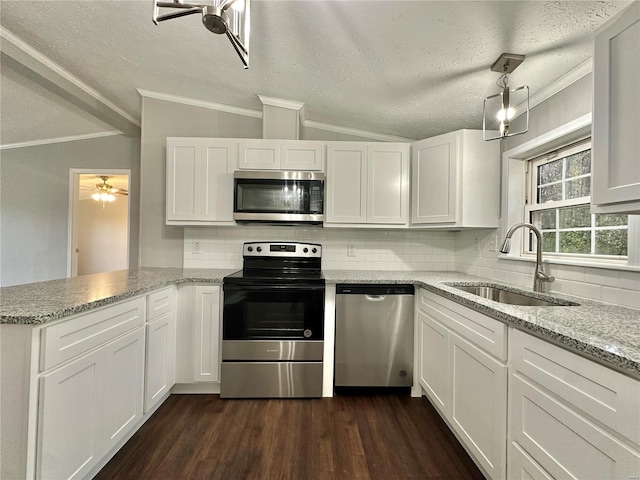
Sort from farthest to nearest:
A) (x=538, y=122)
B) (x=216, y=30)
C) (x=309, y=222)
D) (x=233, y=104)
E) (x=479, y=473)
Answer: (x=233, y=104), (x=309, y=222), (x=538, y=122), (x=479, y=473), (x=216, y=30)

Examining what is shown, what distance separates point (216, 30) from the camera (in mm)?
1210

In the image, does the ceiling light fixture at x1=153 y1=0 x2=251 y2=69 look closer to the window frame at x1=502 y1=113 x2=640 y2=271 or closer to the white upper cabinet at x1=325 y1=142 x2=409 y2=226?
the white upper cabinet at x1=325 y1=142 x2=409 y2=226

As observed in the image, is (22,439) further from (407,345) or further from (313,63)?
(313,63)

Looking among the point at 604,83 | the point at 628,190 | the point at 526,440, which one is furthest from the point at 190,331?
the point at 604,83

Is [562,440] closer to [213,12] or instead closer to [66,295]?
[213,12]

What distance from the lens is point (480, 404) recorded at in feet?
4.58

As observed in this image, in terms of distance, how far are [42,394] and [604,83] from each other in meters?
2.41

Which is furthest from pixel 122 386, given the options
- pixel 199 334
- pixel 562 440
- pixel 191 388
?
pixel 562 440

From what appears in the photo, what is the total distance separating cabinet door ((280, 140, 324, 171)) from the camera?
8.16 ft

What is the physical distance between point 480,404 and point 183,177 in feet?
8.59

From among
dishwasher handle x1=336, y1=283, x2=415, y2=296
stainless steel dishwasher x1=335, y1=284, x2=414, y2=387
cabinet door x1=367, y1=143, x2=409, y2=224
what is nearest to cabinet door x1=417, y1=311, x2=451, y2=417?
stainless steel dishwasher x1=335, y1=284, x2=414, y2=387

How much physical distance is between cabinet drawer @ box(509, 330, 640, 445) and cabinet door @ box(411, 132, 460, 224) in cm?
135

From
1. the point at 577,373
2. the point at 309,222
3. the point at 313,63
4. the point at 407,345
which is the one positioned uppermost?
the point at 313,63

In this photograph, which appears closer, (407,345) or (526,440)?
(526,440)
